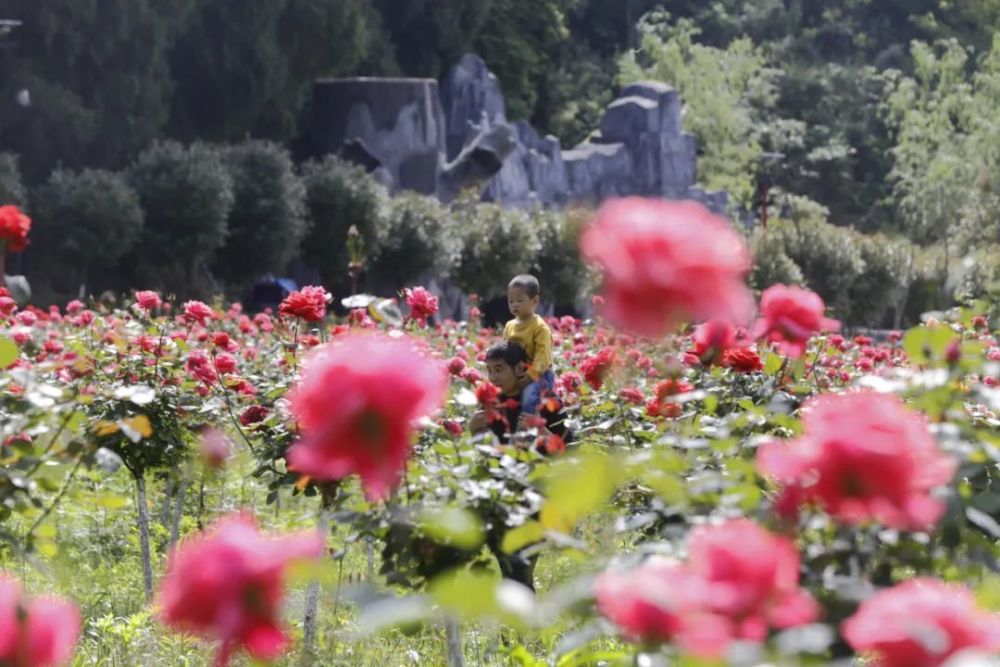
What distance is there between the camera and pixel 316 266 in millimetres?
27703

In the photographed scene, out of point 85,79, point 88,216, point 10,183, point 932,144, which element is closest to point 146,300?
point 10,183

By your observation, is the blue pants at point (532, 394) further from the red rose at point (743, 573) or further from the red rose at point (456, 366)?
the red rose at point (743, 573)

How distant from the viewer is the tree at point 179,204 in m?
24.1

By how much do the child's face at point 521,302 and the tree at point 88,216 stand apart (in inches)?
719

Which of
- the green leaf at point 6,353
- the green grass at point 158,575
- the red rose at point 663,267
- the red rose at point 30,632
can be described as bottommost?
the green grass at point 158,575

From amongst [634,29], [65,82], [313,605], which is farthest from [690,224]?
[634,29]

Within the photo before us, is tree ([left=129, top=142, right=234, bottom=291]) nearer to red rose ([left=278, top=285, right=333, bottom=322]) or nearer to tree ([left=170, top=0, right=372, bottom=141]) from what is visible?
tree ([left=170, top=0, right=372, bottom=141])

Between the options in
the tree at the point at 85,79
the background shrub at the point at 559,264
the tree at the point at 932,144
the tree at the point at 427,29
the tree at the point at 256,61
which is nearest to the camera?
the tree at the point at 85,79

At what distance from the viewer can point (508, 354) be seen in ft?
16.6

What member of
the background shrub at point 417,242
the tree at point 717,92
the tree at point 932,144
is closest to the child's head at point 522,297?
the background shrub at point 417,242

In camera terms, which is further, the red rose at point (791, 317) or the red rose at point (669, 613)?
the red rose at point (791, 317)

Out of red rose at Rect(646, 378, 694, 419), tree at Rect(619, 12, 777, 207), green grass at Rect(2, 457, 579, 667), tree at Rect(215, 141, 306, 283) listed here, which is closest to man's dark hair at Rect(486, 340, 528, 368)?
green grass at Rect(2, 457, 579, 667)

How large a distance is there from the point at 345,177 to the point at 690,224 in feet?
83.0

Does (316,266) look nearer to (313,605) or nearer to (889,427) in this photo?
(313,605)
